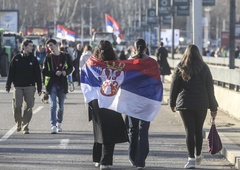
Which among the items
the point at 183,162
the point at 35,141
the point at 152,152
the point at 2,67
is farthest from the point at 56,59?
the point at 2,67

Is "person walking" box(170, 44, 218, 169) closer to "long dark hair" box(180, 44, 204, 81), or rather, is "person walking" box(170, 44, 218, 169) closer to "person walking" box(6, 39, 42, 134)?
"long dark hair" box(180, 44, 204, 81)

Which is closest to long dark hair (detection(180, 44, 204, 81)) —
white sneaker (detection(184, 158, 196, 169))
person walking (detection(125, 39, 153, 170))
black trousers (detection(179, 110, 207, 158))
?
black trousers (detection(179, 110, 207, 158))

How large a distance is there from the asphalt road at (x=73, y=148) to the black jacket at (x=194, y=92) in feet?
3.01

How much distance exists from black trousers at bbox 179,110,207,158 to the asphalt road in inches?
15.6

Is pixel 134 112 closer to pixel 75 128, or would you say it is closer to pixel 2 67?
pixel 75 128

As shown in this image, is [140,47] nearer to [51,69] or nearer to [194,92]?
[194,92]

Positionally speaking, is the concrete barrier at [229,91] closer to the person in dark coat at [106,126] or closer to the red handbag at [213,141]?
the red handbag at [213,141]

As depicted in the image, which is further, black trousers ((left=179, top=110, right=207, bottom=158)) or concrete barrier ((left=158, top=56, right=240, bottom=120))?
concrete barrier ((left=158, top=56, right=240, bottom=120))

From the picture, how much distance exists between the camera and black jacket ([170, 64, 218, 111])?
1177 centimetres

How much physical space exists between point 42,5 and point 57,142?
10598cm

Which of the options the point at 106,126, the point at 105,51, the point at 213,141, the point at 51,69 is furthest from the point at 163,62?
the point at 106,126

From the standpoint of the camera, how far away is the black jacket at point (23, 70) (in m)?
15.9

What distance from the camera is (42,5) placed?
11969 cm

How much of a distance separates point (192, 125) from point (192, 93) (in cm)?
45
